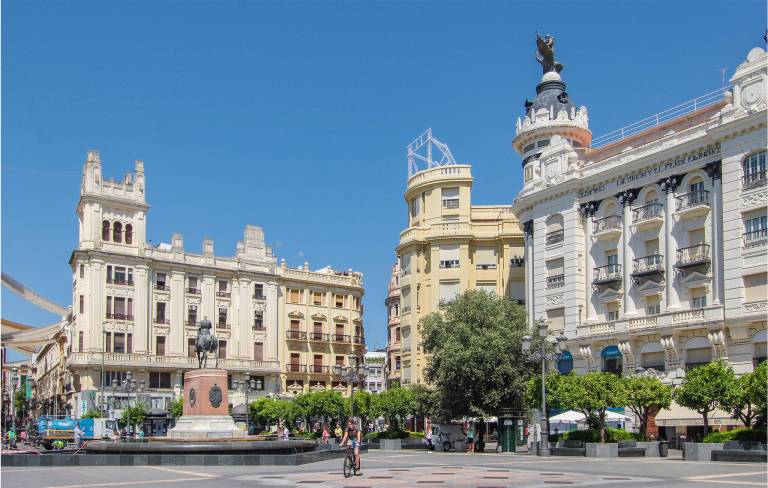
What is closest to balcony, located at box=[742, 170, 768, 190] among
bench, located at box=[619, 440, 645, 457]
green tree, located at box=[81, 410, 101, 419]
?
bench, located at box=[619, 440, 645, 457]

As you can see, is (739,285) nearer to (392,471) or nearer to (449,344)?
(449,344)

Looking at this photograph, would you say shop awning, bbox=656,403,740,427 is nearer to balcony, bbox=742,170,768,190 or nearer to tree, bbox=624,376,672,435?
tree, bbox=624,376,672,435

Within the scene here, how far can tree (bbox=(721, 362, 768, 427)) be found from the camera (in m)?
35.2

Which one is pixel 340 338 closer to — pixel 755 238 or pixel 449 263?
pixel 449 263

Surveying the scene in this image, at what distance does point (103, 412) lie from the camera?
7288 centimetres

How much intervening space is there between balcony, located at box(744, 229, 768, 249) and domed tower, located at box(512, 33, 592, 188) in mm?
16744

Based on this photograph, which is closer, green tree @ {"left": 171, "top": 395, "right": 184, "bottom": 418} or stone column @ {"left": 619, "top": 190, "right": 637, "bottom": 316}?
stone column @ {"left": 619, "top": 190, "right": 637, "bottom": 316}

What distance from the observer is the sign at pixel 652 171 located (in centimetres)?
4716

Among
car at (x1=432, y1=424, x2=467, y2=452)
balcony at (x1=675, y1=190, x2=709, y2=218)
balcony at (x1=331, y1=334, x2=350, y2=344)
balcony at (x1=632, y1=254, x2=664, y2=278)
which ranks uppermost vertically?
balcony at (x1=675, y1=190, x2=709, y2=218)

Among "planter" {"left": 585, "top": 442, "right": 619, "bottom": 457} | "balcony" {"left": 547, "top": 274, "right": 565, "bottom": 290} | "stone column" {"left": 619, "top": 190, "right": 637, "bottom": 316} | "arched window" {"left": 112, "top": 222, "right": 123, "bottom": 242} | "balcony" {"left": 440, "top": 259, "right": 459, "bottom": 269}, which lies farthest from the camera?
"arched window" {"left": 112, "top": 222, "right": 123, "bottom": 242}

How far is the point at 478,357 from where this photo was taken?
165ft

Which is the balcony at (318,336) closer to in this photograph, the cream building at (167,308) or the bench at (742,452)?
the cream building at (167,308)

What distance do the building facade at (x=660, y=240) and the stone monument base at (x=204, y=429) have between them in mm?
22847

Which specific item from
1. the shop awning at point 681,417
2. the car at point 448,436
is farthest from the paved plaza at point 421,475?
the car at point 448,436
